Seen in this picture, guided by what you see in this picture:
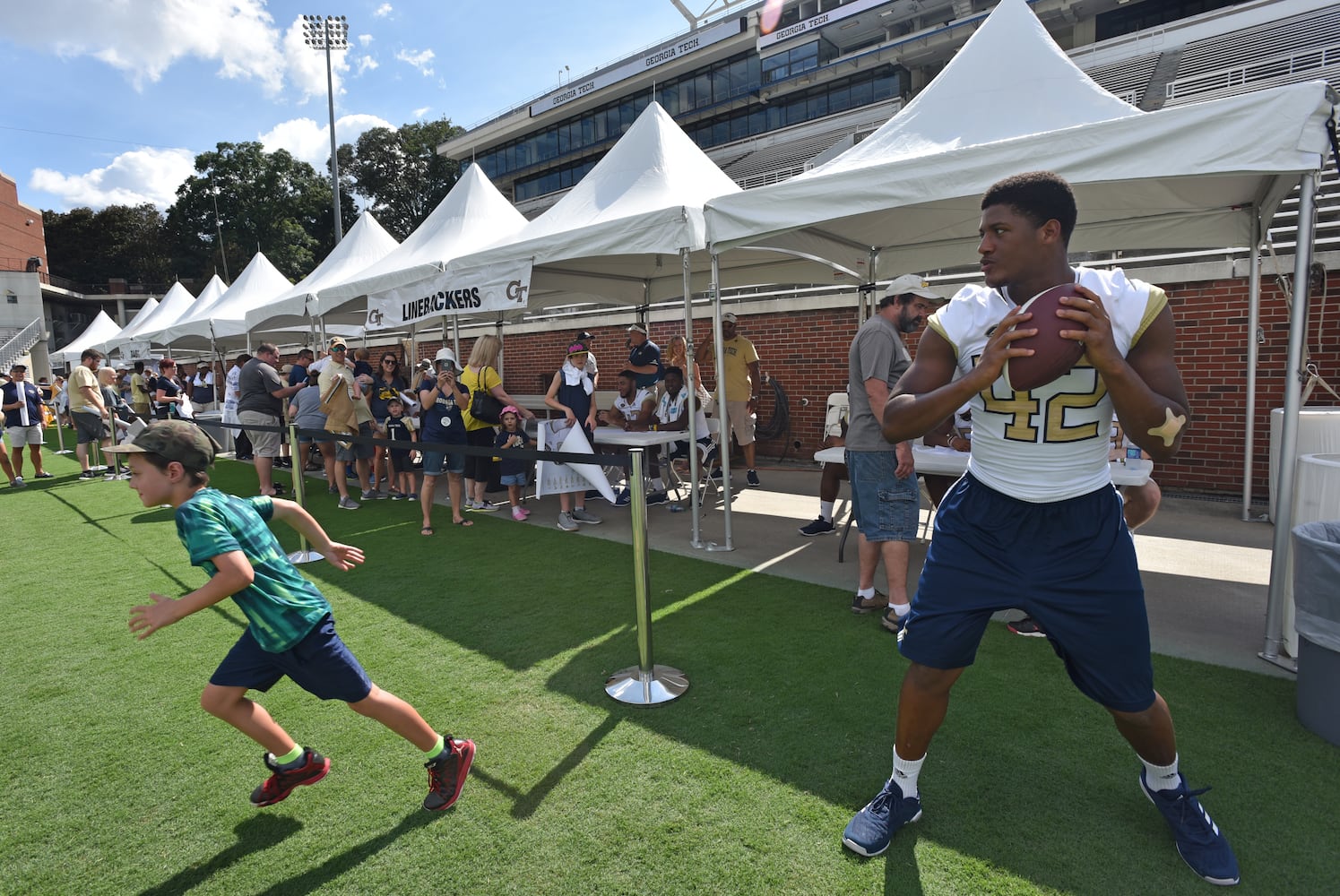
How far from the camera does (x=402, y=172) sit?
51.0 meters

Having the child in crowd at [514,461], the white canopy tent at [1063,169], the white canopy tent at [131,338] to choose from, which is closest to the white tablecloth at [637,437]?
the child in crowd at [514,461]

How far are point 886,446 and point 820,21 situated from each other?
39527mm

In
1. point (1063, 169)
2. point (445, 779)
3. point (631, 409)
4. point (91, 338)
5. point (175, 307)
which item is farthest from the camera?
point (91, 338)

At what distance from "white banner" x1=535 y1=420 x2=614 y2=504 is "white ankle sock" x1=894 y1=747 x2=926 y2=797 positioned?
15.3 ft

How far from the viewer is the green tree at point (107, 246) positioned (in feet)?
195

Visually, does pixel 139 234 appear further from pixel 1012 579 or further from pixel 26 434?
pixel 1012 579

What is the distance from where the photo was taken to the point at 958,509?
223 centimetres

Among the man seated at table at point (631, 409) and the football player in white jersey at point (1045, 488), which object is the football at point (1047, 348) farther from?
the man seated at table at point (631, 409)

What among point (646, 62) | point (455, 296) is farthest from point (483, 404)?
point (646, 62)

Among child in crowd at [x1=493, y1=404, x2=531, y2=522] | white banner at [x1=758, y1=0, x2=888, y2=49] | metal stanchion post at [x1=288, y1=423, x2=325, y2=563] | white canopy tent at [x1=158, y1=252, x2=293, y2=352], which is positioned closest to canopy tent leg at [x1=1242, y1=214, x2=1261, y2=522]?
child in crowd at [x1=493, y1=404, x2=531, y2=522]

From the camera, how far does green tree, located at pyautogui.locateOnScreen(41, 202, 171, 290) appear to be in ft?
195

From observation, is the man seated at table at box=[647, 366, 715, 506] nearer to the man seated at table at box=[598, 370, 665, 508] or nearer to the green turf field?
the man seated at table at box=[598, 370, 665, 508]

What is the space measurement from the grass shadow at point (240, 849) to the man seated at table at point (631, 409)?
5532mm

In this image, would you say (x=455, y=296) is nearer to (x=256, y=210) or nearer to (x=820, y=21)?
(x=820, y=21)
